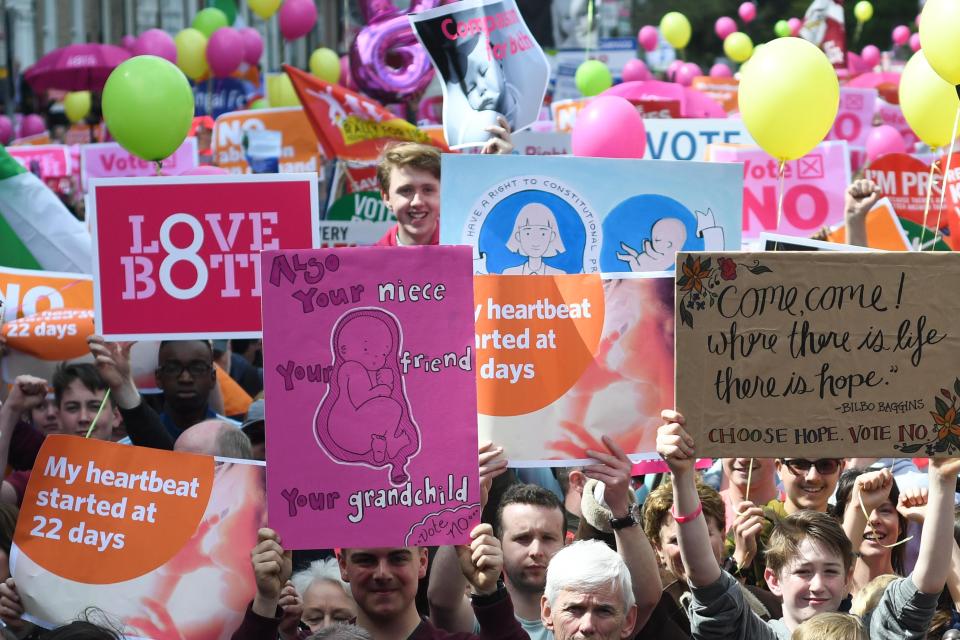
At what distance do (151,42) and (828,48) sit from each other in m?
10.3

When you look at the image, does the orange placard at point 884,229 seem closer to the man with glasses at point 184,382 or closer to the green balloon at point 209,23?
the man with glasses at point 184,382

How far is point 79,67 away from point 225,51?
88.8 inches

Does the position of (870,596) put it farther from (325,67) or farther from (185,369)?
(325,67)

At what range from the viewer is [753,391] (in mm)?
4137

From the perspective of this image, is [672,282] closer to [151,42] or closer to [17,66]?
[151,42]

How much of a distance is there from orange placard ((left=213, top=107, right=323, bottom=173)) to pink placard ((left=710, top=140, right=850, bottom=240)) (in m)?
5.00

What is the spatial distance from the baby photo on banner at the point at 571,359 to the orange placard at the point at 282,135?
839 cm

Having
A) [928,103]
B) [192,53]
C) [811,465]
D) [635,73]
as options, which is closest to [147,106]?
[811,465]

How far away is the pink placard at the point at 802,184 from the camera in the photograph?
8555 mm

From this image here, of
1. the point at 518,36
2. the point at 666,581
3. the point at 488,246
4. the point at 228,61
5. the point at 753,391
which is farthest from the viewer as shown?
the point at 228,61

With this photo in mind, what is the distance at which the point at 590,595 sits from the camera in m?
4.02

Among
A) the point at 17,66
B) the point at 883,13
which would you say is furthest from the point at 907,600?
the point at 883,13

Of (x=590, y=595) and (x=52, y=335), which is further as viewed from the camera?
(x=52, y=335)

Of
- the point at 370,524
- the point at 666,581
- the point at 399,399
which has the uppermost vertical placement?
the point at 399,399
